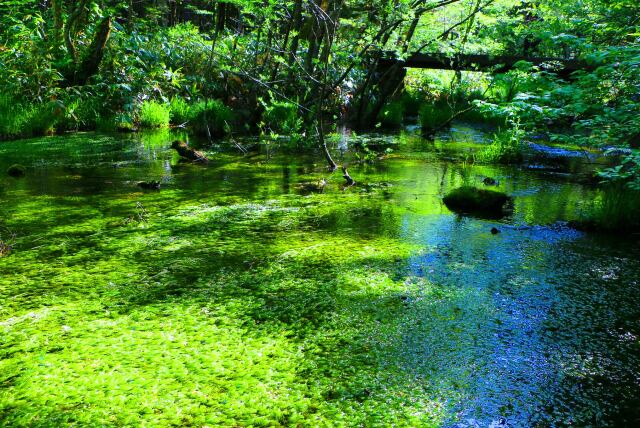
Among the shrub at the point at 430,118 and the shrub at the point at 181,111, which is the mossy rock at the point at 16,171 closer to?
the shrub at the point at 181,111

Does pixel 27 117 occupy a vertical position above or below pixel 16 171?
above

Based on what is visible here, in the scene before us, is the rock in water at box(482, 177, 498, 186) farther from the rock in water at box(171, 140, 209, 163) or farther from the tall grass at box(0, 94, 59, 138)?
the tall grass at box(0, 94, 59, 138)

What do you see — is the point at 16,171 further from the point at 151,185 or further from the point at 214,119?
the point at 214,119

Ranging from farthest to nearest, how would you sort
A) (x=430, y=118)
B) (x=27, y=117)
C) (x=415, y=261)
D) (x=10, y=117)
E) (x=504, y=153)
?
(x=430, y=118) < (x=27, y=117) < (x=10, y=117) < (x=504, y=153) < (x=415, y=261)

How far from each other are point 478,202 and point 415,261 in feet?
4.41

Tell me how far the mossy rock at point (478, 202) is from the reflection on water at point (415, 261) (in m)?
0.16

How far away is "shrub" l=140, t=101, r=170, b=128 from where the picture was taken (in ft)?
25.5

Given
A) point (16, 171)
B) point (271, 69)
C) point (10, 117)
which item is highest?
point (271, 69)

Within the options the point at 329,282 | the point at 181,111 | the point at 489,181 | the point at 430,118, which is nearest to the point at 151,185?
the point at 329,282

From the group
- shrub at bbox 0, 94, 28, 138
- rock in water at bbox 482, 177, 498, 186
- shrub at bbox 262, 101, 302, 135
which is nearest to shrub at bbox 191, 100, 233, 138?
shrub at bbox 262, 101, 302, 135

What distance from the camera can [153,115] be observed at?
7.79m

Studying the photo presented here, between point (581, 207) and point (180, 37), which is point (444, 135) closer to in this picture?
point (581, 207)

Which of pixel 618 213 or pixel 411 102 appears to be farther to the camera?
pixel 411 102

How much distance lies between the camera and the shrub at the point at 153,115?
306 inches
